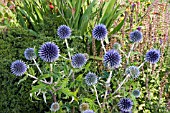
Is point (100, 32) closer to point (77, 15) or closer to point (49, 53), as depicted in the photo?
point (49, 53)

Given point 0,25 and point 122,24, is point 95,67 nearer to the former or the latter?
point 122,24

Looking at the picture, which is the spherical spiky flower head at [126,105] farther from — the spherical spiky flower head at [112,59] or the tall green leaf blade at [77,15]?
the tall green leaf blade at [77,15]

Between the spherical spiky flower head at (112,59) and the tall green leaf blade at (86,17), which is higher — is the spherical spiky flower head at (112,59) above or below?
below

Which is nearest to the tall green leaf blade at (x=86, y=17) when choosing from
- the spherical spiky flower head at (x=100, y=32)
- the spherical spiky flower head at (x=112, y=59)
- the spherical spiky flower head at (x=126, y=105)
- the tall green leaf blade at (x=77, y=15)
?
the tall green leaf blade at (x=77, y=15)

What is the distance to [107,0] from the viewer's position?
418 centimetres

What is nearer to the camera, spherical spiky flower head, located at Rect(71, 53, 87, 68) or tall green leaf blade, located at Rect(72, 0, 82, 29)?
spherical spiky flower head, located at Rect(71, 53, 87, 68)

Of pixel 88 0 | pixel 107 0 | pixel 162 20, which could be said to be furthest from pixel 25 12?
pixel 162 20

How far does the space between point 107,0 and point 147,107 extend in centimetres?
162

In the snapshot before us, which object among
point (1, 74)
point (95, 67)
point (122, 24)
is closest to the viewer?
point (1, 74)

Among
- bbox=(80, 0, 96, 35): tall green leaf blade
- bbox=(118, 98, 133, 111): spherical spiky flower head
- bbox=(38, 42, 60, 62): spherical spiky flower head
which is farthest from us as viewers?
bbox=(80, 0, 96, 35): tall green leaf blade

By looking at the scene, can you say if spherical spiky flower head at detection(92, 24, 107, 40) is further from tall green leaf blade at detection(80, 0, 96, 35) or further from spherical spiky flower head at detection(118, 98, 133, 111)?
tall green leaf blade at detection(80, 0, 96, 35)

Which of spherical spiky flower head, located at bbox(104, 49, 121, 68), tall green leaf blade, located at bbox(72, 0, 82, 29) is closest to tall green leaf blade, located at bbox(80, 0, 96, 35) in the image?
tall green leaf blade, located at bbox(72, 0, 82, 29)

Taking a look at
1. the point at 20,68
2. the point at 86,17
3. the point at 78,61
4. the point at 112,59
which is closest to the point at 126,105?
the point at 112,59

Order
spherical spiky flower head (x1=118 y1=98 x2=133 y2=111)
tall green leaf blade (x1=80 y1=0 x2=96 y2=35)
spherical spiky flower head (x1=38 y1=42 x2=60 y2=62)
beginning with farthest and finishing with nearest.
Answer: tall green leaf blade (x1=80 y1=0 x2=96 y2=35) → spherical spiky flower head (x1=118 y1=98 x2=133 y2=111) → spherical spiky flower head (x1=38 y1=42 x2=60 y2=62)
